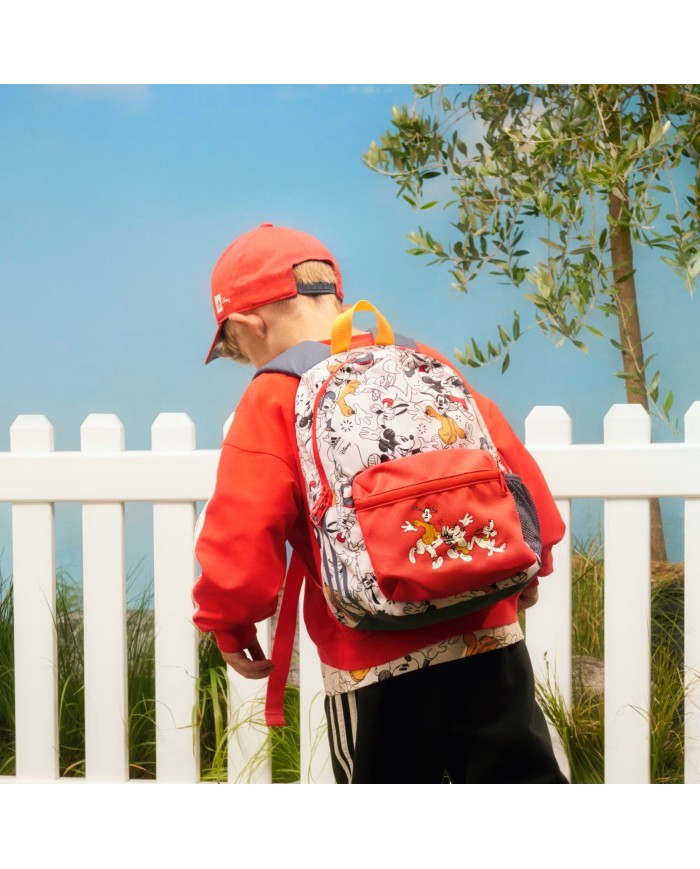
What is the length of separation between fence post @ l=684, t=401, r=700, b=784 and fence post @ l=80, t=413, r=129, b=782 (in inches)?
49.4

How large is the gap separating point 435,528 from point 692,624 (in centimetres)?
100

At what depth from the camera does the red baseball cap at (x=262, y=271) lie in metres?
1.49

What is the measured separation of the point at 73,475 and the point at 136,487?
0.48 ft

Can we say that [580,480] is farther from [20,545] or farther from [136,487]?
[20,545]

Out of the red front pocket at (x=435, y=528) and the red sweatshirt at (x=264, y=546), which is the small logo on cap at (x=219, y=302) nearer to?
the red sweatshirt at (x=264, y=546)

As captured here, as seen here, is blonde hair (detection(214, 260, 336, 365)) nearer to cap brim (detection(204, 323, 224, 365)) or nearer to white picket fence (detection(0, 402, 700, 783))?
cap brim (detection(204, 323, 224, 365))

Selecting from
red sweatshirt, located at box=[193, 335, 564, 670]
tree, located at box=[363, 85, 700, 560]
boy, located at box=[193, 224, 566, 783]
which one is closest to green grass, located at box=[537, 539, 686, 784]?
tree, located at box=[363, 85, 700, 560]

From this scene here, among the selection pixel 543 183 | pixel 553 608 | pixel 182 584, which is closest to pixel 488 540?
pixel 553 608

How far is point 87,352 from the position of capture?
2.40m

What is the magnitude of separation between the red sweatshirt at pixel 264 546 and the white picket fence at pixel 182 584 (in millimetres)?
549

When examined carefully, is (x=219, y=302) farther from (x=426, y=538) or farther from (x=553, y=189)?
(x=553, y=189)

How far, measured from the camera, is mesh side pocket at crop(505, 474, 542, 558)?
1.29 metres

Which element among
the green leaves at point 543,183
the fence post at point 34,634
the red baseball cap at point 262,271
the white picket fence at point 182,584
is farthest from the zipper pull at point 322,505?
the green leaves at point 543,183

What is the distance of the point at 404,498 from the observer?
1196 millimetres
